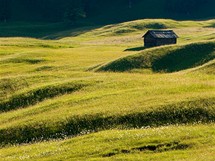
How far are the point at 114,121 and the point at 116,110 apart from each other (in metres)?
1.72

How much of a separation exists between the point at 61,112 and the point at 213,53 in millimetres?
30027

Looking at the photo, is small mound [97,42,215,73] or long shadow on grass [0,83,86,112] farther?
small mound [97,42,215,73]

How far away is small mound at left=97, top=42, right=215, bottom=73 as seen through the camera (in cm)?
5659

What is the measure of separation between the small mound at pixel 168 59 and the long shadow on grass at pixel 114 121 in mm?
22185

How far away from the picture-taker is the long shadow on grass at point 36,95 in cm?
4294

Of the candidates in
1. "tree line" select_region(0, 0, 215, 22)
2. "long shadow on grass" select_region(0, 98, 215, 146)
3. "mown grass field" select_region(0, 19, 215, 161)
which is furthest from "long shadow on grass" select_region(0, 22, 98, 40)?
"long shadow on grass" select_region(0, 98, 215, 146)

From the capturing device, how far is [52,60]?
69500 millimetres

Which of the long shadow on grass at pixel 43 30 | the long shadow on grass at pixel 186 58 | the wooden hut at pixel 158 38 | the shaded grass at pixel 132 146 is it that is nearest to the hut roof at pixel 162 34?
the wooden hut at pixel 158 38

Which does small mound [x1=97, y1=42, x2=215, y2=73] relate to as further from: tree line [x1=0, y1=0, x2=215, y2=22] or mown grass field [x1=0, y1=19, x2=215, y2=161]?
tree line [x1=0, y1=0, x2=215, y2=22]

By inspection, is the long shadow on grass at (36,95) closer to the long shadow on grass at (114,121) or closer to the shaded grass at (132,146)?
the long shadow on grass at (114,121)

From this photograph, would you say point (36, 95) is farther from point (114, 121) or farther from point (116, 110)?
point (114, 121)

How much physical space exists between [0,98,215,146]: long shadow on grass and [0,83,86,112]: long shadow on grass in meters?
8.38

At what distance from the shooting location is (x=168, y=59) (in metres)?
58.8

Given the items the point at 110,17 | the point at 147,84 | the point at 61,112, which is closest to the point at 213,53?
the point at 147,84
